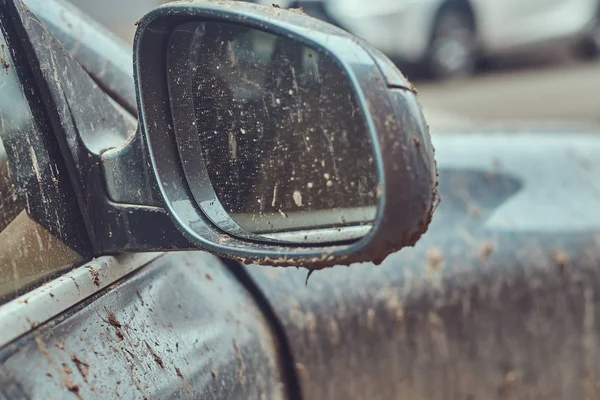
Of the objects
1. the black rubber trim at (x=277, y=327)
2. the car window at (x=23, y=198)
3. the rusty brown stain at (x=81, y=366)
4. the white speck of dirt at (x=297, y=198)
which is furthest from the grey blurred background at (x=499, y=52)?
the rusty brown stain at (x=81, y=366)

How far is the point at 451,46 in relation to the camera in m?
11.3

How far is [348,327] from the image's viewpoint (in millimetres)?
1812

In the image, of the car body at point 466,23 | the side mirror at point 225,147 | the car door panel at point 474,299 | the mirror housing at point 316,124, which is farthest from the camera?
the car body at point 466,23

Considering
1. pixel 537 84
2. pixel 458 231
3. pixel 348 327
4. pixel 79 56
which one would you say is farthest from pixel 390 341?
pixel 537 84

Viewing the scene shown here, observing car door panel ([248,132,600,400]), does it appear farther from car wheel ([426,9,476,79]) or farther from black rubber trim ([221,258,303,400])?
car wheel ([426,9,476,79])

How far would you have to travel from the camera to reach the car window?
3.73ft

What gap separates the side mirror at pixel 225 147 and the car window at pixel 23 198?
4cm

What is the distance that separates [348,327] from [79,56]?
0.83m

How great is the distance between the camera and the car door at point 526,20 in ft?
36.6

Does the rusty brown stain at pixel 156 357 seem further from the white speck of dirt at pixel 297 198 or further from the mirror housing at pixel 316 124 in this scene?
the white speck of dirt at pixel 297 198

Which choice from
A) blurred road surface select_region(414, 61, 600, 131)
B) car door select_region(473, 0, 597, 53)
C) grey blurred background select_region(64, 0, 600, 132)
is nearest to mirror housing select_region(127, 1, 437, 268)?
blurred road surface select_region(414, 61, 600, 131)

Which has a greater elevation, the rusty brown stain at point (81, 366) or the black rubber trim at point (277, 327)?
the rusty brown stain at point (81, 366)

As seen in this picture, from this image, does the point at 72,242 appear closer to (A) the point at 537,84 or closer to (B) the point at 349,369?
(B) the point at 349,369

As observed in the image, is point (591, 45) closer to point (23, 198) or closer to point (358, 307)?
point (358, 307)
